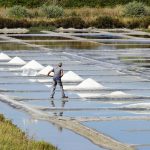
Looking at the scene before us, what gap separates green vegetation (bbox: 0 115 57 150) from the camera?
12602 millimetres

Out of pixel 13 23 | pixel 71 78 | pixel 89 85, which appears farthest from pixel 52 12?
pixel 89 85

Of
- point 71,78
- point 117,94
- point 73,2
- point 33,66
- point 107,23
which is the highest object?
point 117,94

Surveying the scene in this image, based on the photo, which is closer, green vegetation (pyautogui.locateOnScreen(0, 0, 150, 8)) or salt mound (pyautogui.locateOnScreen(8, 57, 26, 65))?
salt mound (pyautogui.locateOnScreen(8, 57, 26, 65))

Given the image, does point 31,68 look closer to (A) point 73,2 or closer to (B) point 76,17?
(B) point 76,17

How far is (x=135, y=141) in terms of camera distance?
1521 centimetres

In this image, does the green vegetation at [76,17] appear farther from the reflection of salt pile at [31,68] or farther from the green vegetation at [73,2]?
the reflection of salt pile at [31,68]

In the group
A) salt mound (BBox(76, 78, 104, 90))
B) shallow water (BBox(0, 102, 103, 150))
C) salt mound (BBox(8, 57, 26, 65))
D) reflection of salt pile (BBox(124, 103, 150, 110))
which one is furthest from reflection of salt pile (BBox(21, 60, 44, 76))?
shallow water (BBox(0, 102, 103, 150))

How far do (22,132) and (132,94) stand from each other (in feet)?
27.2

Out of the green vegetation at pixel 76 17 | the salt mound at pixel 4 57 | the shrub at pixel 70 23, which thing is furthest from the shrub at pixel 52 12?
the salt mound at pixel 4 57

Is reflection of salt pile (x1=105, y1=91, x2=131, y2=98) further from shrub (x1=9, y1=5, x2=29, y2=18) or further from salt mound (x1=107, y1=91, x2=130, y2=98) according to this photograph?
shrub (x1=9, y1=5, x2=29, y2=18)

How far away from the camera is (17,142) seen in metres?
13.1

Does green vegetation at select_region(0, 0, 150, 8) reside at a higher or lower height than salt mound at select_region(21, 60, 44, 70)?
lower

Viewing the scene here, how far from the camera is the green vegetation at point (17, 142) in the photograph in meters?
12.6

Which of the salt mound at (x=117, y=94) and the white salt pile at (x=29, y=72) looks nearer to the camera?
the salt mound at (x=117, y=94)
